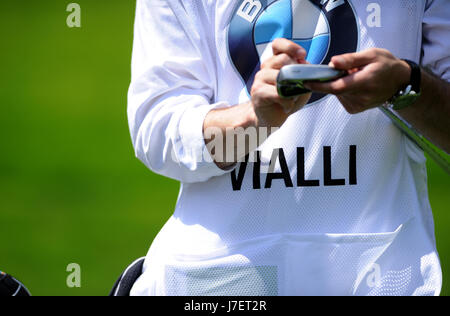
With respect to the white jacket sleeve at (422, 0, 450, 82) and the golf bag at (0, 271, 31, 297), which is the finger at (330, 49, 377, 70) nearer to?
the white jacket sleeve at (422, 0, 450, 82)

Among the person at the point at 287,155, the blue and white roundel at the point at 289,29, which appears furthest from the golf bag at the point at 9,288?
the blue and white roundel at the point at 289,29

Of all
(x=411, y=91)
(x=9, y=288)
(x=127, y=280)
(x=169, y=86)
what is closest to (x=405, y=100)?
(x=411, y=91)

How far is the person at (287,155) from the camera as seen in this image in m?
1.22

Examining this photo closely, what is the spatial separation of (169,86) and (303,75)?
1.24ft

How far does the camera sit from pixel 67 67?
4.81m

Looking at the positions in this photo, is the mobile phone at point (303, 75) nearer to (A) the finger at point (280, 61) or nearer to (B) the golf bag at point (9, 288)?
(A) the finger at point (280, 61)

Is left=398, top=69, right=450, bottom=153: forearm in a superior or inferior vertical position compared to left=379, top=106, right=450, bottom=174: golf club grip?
superior

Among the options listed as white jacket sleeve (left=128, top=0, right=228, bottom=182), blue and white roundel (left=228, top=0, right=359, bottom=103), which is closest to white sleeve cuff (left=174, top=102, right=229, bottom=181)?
white jacket sleeve (left=128, top=0, right=228, bottom=182)

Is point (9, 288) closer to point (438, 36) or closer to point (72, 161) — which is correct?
point (438, 36)

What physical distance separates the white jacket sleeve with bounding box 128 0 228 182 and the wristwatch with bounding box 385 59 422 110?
30cm

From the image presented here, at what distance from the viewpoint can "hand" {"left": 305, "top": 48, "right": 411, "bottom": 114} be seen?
101 cm

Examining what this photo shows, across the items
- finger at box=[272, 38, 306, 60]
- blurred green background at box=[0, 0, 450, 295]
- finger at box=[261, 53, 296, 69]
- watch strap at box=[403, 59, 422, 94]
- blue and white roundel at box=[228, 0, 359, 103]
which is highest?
blue and white roundel at box=[228, 0, 359, 103]

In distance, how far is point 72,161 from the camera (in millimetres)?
4281
